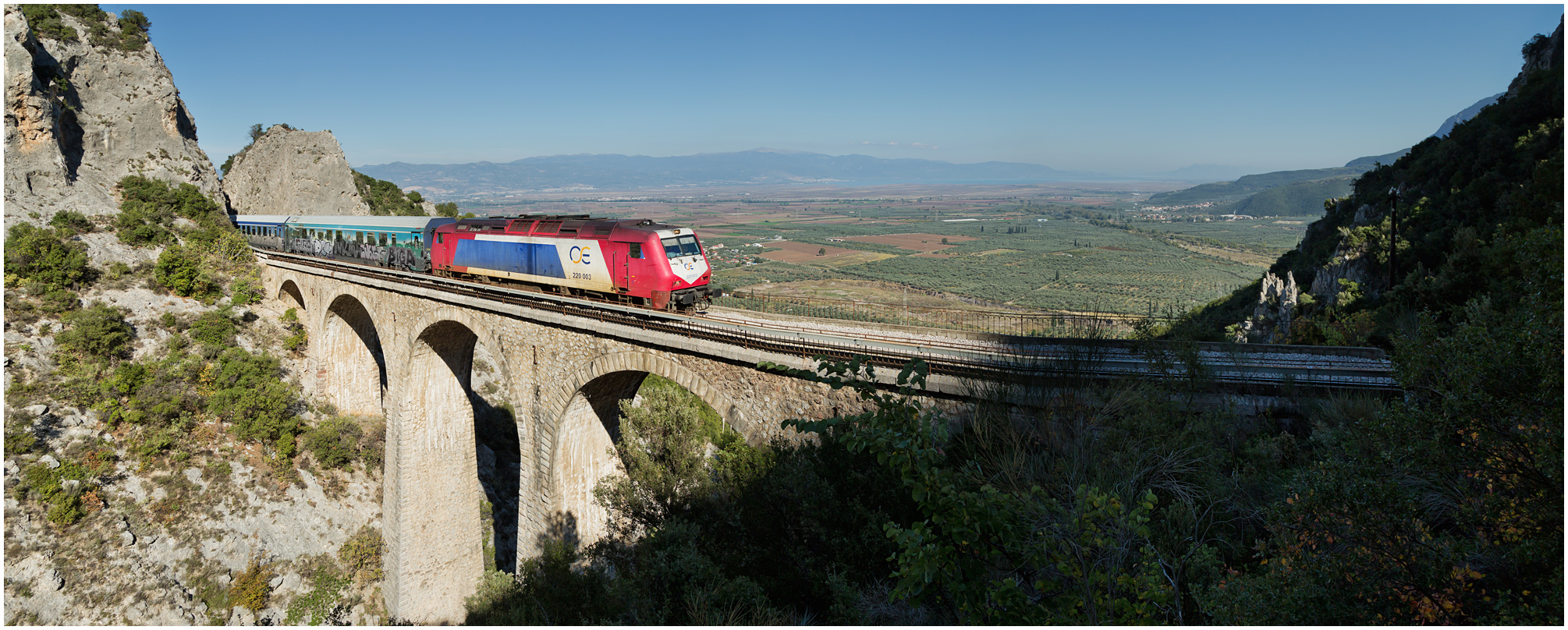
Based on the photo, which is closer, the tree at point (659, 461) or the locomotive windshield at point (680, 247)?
the tree at point (659, 461)

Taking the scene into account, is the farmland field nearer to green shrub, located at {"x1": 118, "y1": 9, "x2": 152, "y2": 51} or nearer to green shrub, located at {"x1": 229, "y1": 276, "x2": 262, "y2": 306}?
green shrub, located at {"x1": 229, "y1": 276, "x2": 262, "y2": 306}

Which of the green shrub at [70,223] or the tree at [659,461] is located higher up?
the green shrub at [70,223]

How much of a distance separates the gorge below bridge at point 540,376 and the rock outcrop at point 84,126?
39.7 feet

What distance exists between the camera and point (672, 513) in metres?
14.7

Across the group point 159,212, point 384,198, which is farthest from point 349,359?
point 384,198

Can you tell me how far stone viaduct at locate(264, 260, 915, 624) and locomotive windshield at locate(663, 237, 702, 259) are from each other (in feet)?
9.11

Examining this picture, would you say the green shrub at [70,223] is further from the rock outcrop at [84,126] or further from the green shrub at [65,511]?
the green shrub at [65,511]

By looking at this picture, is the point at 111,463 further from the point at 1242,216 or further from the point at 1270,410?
the point at 1242,216

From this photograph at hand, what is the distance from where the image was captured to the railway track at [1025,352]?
1091cm

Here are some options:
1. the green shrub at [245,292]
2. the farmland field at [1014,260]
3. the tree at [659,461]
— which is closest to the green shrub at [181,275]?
the green shrub at [245,292]

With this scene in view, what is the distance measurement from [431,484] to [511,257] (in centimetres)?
970

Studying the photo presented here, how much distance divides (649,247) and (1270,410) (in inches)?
553

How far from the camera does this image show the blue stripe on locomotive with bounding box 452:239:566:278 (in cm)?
2109

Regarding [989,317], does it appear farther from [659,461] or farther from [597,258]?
[597,258]
